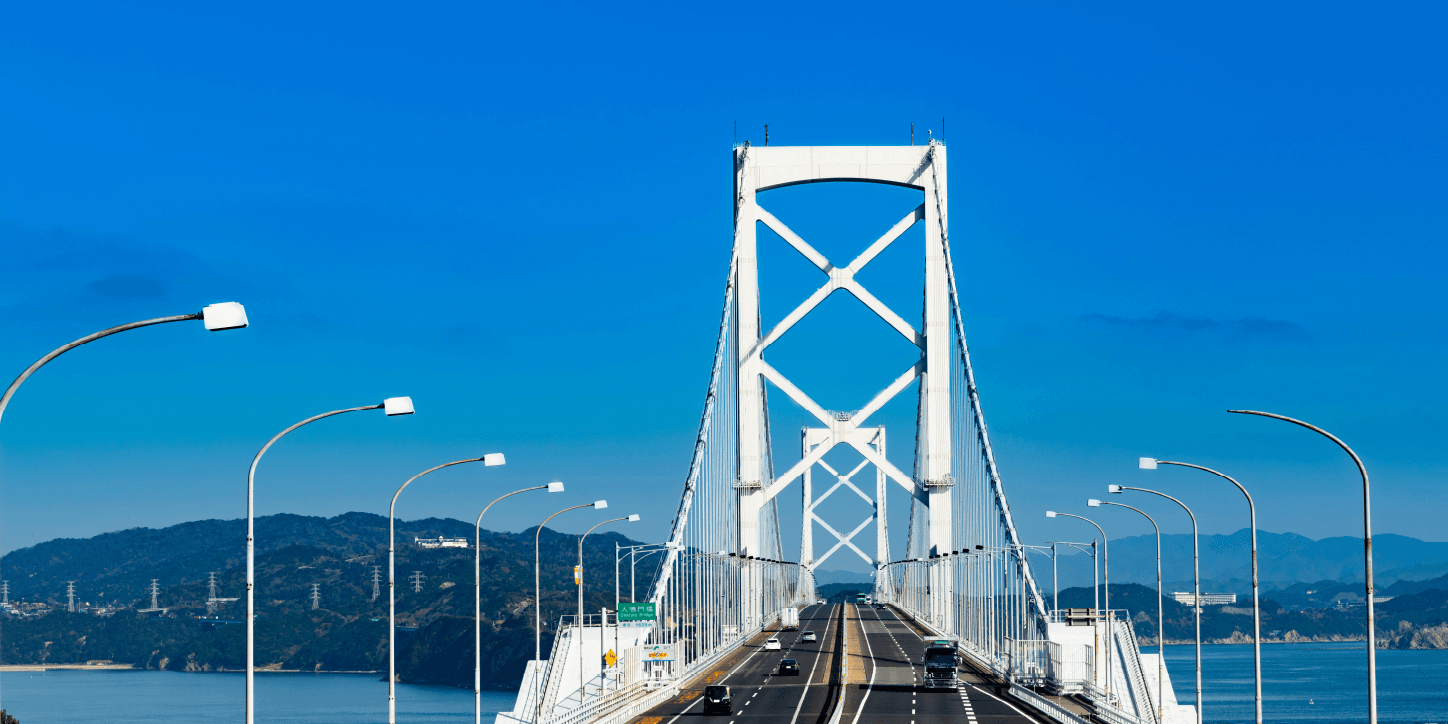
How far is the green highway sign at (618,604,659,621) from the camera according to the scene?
67.1 m

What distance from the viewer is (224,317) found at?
Answer: 672 inches

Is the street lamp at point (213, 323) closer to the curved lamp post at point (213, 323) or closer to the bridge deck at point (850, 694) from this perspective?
the curved lamp post at point (213, 323)

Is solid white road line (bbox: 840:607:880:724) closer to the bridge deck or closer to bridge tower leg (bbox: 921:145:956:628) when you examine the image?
the bridge deck

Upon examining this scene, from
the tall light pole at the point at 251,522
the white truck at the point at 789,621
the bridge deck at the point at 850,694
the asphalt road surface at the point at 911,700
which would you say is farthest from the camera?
the white truck at the point at 789,621

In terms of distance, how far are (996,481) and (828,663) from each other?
14552 millimetres

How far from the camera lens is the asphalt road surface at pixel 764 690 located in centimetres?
4869

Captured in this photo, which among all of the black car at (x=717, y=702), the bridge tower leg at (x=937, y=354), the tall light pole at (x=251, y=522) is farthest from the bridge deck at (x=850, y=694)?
the tall light pole at (x=251, y=522)

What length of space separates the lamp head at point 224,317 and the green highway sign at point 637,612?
50603mm

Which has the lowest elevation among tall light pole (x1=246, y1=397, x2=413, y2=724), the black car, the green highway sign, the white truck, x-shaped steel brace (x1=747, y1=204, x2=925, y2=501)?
the white truck

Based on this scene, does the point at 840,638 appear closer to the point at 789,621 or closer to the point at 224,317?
the point at 789,621

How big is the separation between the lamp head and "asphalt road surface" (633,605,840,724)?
30329mm

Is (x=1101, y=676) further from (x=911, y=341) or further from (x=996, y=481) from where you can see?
(x=911, y=341)

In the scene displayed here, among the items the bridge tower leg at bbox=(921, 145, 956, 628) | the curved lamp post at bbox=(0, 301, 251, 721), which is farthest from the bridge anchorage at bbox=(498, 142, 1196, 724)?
the curved lamp post at bbox=(0, 301, 251, 721)

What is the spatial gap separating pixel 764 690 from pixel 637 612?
323 inches
